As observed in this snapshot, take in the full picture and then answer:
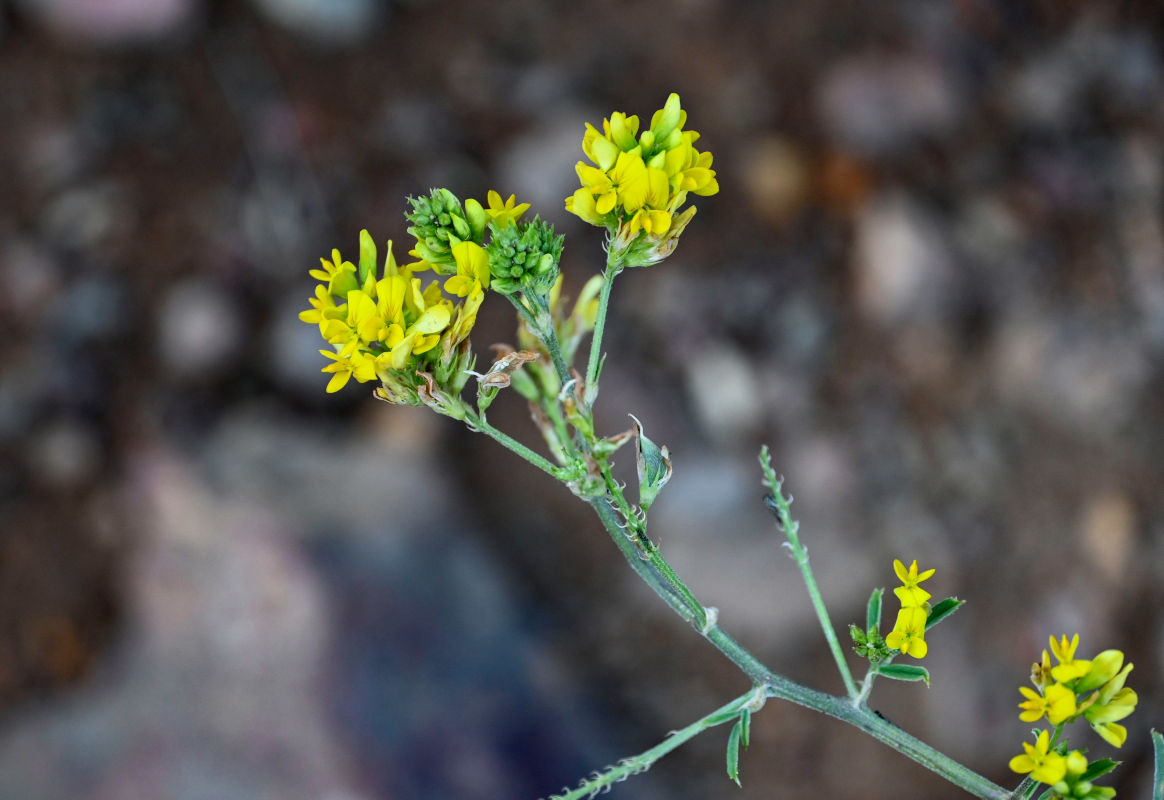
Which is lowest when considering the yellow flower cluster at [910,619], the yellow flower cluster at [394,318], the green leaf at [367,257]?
the yellow flower cluster at [910,619]

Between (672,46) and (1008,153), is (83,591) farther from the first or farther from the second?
(1008,153)

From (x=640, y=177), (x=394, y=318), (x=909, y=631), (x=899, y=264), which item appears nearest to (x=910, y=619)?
(x=909, y=631)

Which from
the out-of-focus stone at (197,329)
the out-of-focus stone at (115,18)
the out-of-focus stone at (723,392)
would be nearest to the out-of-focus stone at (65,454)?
the out-of-focus stone at (197,329)

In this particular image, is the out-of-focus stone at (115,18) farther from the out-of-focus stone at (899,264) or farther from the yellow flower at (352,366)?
the yellow flower at (352,366)

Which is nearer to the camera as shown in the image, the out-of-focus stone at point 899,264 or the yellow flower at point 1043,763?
the yellow flower at point 1043,763

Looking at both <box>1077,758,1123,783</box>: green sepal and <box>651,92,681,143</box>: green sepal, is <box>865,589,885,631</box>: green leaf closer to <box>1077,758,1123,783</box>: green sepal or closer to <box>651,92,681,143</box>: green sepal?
<box>1077,758,1123,783</box>: green sepal

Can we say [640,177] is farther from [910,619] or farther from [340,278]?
[910,619]
